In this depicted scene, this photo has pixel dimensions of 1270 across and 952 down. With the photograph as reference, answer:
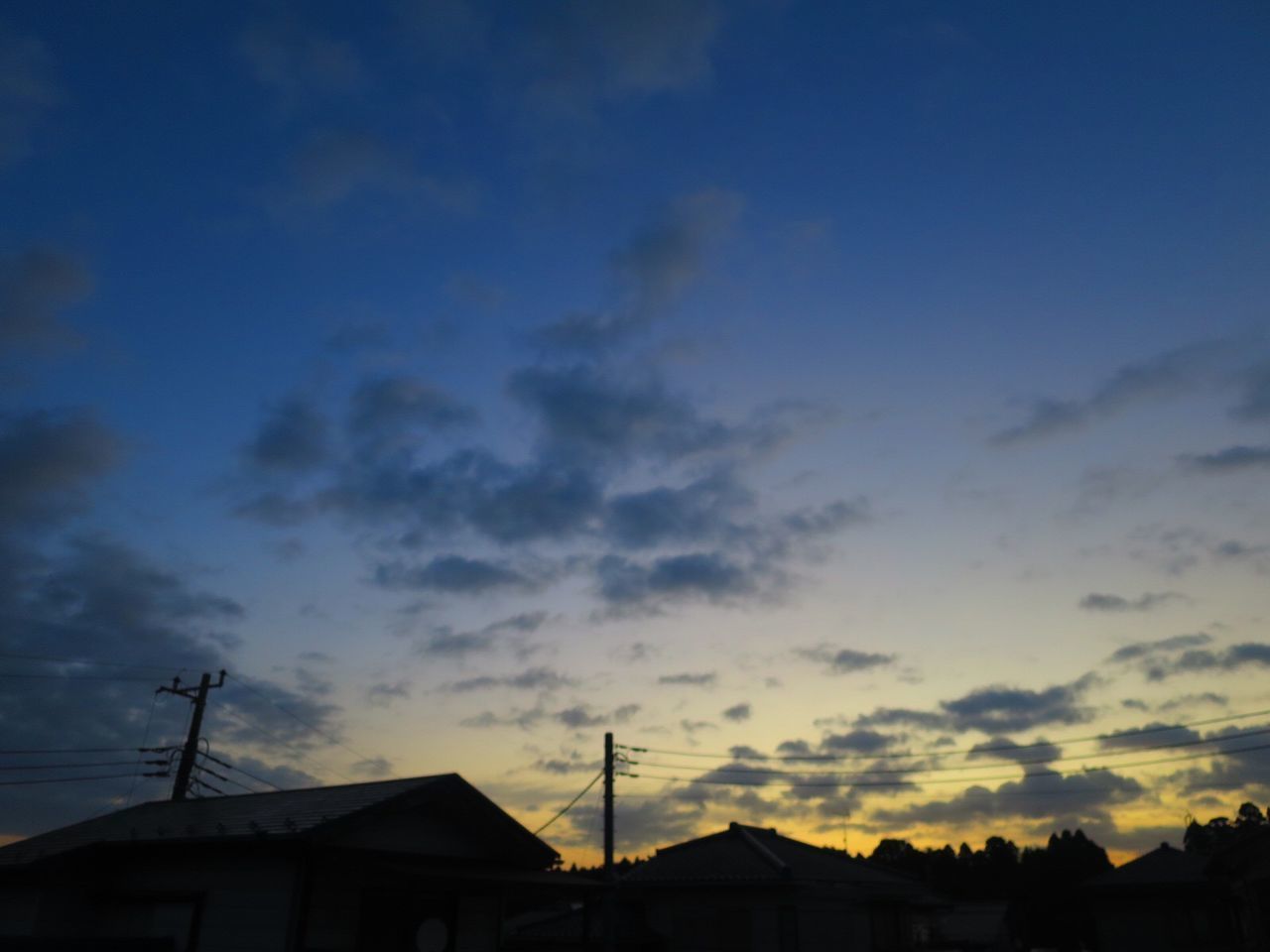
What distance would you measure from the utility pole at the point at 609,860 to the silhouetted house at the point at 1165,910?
81.6ft

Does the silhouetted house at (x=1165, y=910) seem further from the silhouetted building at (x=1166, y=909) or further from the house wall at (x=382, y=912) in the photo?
the house wall at (x=382, y=912)

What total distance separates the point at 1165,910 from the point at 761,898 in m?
20.0

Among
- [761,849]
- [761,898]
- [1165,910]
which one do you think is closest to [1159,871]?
[1165,910]

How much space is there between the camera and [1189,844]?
97.6 metres

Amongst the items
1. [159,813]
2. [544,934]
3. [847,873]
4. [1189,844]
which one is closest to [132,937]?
[159,813]

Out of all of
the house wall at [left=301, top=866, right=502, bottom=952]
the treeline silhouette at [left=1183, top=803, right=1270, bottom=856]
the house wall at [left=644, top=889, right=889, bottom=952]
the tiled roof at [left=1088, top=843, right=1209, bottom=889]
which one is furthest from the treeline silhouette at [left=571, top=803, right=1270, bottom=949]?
the house wall at [left=301, top=866, right=502, bottom=952]

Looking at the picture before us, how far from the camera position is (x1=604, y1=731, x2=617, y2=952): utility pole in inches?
957

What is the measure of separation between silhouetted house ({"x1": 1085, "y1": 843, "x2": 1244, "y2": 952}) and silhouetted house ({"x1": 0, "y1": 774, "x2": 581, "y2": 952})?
100ft

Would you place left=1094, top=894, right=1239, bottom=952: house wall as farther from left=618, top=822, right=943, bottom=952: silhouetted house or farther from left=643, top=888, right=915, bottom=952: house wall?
left=643, top=888, right=915, bottom=952: house wall

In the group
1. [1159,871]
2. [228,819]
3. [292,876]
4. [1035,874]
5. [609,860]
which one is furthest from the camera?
[1035,874]

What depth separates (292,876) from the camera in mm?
16391

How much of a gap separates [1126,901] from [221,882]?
3868 centimetres

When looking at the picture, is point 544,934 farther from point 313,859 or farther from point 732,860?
point 313,859

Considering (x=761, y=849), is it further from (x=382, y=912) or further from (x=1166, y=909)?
(x=382, y=912)
